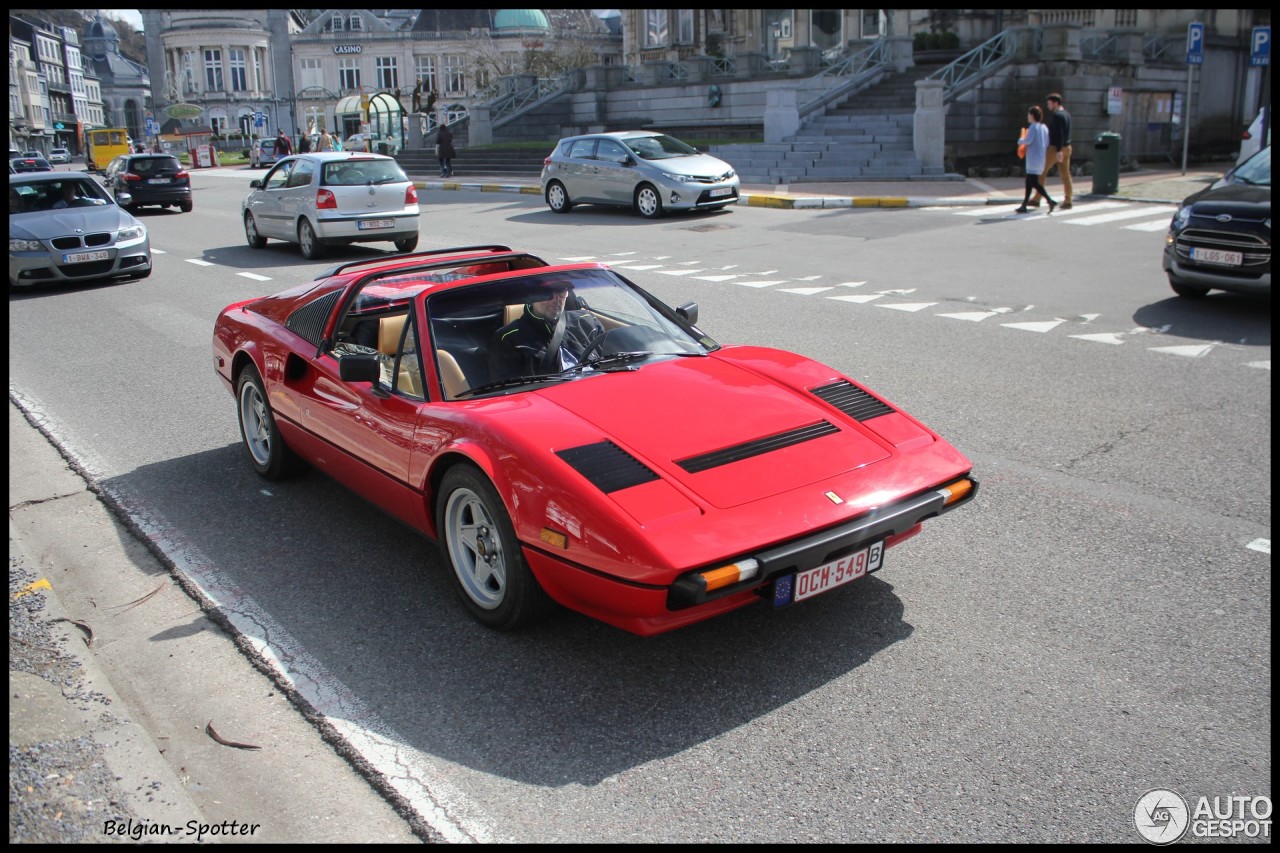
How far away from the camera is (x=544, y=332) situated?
492 centimetres

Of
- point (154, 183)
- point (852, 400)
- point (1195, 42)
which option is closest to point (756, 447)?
point (852, 400)

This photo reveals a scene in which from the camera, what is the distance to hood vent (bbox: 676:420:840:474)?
390 cm

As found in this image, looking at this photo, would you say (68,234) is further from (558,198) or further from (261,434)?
(558,198)

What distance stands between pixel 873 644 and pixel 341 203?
13837 millimetres

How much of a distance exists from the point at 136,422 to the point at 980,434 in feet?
18.7

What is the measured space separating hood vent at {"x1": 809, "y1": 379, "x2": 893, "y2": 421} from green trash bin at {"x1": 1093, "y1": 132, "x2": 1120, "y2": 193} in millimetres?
18932

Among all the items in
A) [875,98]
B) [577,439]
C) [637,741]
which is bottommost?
Result: [637,741]

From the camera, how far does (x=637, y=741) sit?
344 centimetres

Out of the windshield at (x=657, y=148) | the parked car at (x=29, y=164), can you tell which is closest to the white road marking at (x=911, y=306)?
the windshield at (x=657, y=148)

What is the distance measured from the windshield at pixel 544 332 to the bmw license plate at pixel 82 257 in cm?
1135

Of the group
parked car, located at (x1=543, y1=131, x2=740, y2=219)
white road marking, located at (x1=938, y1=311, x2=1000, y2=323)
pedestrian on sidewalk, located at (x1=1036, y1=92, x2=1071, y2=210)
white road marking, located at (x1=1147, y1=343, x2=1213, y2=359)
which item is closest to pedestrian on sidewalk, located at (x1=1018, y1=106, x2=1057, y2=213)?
pedestrian on sidewalk, located at (x1=1036, y1=92, x2=1071, y2=210)

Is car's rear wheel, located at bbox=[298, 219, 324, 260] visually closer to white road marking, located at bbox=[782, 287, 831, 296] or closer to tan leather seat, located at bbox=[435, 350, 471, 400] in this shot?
white road marking, located at bbox=[782, 287, 831, 296]

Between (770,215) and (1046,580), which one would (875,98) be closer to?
(770,215)

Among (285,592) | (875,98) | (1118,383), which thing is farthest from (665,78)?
(285,592)
